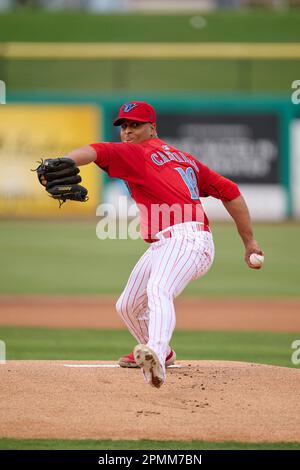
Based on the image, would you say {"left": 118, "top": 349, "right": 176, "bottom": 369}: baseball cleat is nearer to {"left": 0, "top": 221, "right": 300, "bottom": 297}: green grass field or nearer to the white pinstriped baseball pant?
the white pinstriped baseball pant

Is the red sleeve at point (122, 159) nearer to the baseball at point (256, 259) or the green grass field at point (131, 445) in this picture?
the baseball at point (256, 259)

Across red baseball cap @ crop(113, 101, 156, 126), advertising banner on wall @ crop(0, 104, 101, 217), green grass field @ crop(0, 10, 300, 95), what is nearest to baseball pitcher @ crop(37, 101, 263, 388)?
red baseball cap @ crop(113, 101, 156, 126)

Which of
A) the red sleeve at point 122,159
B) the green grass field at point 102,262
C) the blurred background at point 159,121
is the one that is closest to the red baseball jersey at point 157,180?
the red sleeve at point 122,159

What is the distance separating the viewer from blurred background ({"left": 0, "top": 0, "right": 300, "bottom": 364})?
1584cm

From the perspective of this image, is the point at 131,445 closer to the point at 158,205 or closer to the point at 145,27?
the point at 158,205

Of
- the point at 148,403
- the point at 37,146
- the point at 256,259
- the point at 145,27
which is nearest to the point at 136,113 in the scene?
the point at 256,259

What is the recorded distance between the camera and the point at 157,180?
19.2ft

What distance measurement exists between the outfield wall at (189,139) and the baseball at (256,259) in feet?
53.3

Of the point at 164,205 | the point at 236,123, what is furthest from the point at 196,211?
the point at 236,123

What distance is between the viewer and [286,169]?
23016 millimetres

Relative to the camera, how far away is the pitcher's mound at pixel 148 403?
517 centimetres
